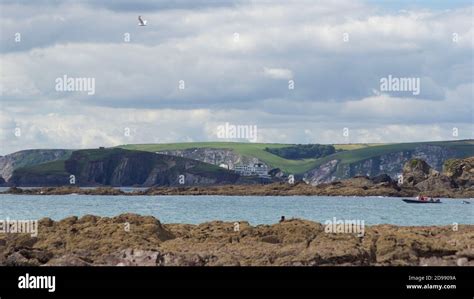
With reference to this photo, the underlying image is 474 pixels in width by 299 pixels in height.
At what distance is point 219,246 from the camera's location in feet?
121

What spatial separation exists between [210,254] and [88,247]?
563 centimetres

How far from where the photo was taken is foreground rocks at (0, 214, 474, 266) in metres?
32.9

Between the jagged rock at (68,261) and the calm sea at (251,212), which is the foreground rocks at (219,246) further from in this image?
the calm sea at (251,212)

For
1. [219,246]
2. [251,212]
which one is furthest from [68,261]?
[251,212]

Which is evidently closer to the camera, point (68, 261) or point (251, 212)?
point (68, 261)

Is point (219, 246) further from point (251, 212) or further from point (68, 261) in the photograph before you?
point (251, 212)

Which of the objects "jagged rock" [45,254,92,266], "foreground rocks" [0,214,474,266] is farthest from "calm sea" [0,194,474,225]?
"jagged rock" [45,254,92,266]

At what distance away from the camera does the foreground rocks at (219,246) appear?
108ft
